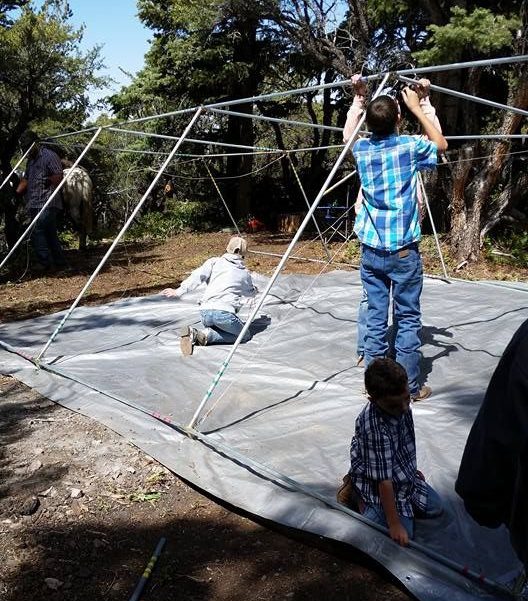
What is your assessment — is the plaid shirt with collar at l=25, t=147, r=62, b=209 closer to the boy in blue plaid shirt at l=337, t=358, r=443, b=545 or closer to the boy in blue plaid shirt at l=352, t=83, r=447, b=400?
the boy in blue plaid shirt at l=352, t=83, r=447, b=400

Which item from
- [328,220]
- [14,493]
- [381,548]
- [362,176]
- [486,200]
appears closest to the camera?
[381,548]

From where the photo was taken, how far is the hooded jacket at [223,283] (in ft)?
16.3

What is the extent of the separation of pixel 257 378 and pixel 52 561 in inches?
76.0

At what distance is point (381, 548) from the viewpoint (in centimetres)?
226

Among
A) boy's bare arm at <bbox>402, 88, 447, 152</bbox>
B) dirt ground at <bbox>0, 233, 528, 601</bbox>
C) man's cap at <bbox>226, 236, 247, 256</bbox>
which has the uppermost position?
boy's bare arm at <bbox>402, 88, 447, 152</bbox>

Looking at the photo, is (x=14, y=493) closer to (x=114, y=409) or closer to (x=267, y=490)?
(x=114, y=409)

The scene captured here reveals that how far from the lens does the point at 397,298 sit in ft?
11.6

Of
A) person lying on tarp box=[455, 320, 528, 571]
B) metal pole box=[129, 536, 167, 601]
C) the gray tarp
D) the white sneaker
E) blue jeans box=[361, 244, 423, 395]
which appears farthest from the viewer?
the white sneaker

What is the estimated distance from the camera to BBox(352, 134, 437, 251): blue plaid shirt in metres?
3.32

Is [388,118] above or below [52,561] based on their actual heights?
above

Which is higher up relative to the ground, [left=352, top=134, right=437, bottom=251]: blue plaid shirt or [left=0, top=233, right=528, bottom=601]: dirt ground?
[left=352, top=134, right=437, bottom=251]: blue plaid shirt

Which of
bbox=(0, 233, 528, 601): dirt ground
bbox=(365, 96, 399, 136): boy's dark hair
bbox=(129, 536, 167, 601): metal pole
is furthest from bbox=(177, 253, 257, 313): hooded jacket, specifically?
bbox=(129, 536, 167, 601): metal pole

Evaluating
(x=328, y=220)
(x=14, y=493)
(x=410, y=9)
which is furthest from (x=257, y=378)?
(x=328, y=220)

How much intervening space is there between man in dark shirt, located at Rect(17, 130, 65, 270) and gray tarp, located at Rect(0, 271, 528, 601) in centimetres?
241
